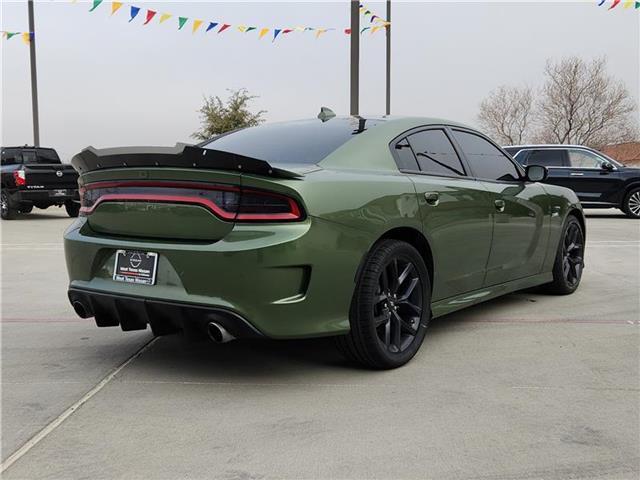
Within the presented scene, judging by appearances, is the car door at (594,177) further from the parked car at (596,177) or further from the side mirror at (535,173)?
the side mirror at (535,173)

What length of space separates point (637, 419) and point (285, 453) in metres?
1.61

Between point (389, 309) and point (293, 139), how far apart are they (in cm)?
121

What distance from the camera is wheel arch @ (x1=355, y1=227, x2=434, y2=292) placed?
3714 millimetres

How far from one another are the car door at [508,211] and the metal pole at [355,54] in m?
7.03

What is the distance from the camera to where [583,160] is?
1513cm

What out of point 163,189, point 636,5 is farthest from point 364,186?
point 636,5

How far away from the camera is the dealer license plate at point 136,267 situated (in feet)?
10.9

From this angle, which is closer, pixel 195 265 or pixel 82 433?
pixel 82 433

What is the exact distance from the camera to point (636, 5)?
12.6 metres

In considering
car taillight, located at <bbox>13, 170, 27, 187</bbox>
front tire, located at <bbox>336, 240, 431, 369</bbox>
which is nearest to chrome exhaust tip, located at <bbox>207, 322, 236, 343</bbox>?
front tire, located at <bbox>336, 240, 431, 369</bbox>

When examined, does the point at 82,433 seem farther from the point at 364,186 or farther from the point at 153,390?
the point at 364,186

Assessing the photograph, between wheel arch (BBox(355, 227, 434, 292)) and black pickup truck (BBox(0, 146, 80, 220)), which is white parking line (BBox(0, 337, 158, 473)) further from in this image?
black pickup truck (BBox(0, 146, 80, 220))

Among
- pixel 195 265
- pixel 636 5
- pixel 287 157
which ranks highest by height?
pixel 636 5

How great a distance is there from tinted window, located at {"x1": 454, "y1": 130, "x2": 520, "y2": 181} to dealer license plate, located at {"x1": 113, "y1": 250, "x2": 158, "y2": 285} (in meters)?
2.39
